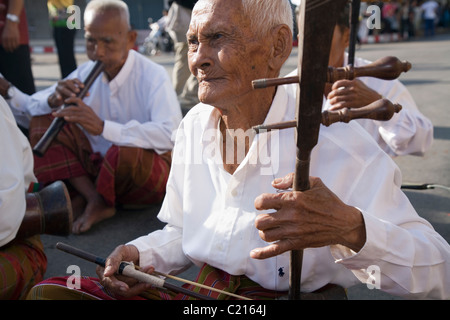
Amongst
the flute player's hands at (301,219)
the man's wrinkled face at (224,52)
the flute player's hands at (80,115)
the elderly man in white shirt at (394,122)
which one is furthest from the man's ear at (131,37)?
the flute player's hands at (301,219)

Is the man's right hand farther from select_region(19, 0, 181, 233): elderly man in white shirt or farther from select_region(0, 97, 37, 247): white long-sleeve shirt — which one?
select_region(0, 97, 37, 247): white long-sleeve shirt

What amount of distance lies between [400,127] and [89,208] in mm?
2094

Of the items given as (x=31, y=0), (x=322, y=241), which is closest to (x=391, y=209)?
(x=322, y=241)

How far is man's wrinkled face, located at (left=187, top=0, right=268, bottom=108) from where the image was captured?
66.7 inches

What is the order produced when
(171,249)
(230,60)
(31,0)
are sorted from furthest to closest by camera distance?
(31,0)
(171,249)
(230,60)

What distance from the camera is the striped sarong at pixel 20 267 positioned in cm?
213

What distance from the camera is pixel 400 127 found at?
2988 mm

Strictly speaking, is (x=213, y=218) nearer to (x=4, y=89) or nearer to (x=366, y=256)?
(x=366, y=256)

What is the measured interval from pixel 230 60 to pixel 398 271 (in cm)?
81

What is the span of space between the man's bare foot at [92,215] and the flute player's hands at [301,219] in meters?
2.46

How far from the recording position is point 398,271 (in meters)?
1.44

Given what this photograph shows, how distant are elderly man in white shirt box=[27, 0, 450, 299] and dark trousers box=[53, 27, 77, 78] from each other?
4.51 m

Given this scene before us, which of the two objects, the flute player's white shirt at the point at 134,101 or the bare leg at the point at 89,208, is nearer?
the bare leg at the point at 89,208

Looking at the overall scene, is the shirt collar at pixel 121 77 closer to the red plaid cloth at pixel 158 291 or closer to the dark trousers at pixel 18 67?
the dark trousers at pixel 18 67
